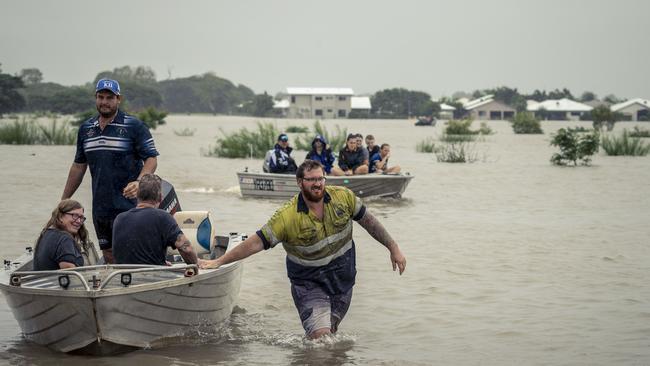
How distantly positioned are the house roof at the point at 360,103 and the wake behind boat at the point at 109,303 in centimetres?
15419

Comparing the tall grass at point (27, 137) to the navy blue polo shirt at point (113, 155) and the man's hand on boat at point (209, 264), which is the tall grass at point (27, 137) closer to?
the navy blue polo shirt at point (113, 155)

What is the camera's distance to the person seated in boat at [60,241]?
→ 27.9ft

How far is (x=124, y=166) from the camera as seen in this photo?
9438 mm

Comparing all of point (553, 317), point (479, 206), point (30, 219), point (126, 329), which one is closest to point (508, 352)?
point (553, 317)

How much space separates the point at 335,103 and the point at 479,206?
13771 cm

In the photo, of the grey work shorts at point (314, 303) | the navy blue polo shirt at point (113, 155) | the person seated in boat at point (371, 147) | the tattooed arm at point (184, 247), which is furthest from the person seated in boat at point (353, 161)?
the tattooed arm at point (184, 247)

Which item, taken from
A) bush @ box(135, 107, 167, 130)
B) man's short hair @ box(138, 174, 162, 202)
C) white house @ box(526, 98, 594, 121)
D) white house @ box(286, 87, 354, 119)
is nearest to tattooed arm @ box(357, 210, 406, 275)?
man's short hair @ box(138, 174, 162, 202)

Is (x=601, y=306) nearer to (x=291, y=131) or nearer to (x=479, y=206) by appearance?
(x=479, y=206)

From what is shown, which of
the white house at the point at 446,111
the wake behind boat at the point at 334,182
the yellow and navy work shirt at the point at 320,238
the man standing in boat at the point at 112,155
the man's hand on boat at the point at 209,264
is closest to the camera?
the yellow and navy work shirt at the point at 320,238

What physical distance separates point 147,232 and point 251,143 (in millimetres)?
27398

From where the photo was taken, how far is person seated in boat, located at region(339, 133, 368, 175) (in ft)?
70.6

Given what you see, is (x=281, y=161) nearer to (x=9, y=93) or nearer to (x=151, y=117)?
(x=151, y=117)

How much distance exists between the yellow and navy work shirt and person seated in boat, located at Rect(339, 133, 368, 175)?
42.3 feet

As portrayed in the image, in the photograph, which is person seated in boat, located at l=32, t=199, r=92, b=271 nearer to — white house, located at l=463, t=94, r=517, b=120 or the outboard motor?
the outboard motor
